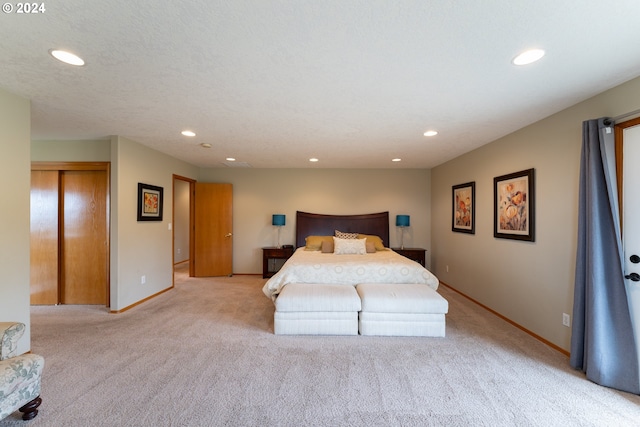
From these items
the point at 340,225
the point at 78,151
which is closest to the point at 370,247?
the point at 340,225

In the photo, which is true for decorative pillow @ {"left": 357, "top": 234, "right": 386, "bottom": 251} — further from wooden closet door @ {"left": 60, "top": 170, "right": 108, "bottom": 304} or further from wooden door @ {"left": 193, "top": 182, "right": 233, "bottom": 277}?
wooden closet door @ {"left": 60, "top": 170, "right": 108, "bottom": 304}

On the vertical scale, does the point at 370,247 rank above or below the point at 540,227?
below

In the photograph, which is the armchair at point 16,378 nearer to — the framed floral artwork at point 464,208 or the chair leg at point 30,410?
the chair leg at point 30,410

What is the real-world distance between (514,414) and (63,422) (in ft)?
9.54

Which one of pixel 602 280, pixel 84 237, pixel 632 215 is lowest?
pixel 602 280

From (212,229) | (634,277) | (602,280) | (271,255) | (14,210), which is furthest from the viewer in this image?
(212,229)

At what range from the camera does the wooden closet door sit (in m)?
3.86

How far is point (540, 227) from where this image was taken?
2818 millimetres

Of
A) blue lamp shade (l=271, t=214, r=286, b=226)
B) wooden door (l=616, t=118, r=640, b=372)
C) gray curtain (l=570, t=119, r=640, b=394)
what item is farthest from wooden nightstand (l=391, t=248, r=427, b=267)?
wooden door (l=616, t=118, r=640, b=372)

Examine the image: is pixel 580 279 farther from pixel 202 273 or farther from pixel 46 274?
pixel 46 274

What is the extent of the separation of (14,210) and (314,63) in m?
2.91

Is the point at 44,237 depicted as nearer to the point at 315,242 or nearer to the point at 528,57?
the point at 315,242

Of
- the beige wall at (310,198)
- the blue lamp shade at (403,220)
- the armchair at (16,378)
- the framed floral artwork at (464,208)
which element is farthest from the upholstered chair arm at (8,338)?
the blue lamp shade at (403,220)

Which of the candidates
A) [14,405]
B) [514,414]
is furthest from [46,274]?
[514,414]
